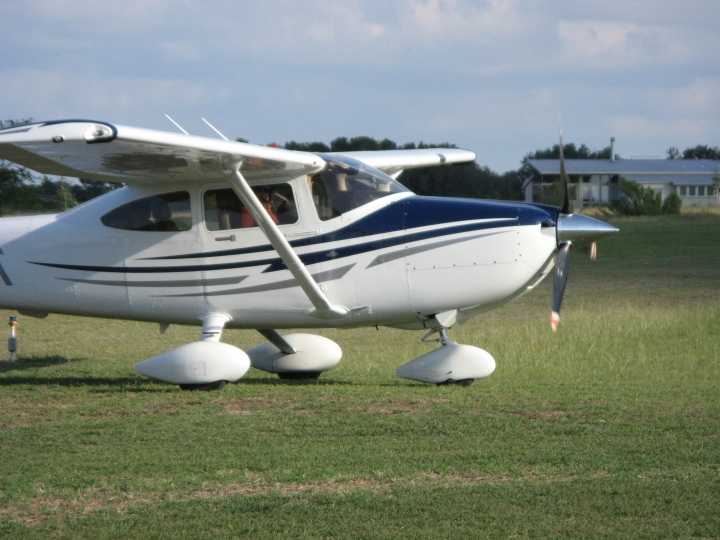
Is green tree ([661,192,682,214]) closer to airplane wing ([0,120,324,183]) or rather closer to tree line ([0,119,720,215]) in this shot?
tree line ([0,119,720,215])

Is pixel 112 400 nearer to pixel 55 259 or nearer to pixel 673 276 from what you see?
pixel 55 259

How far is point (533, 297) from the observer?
881 inches

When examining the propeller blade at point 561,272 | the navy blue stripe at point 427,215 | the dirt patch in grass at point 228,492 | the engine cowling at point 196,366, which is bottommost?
the dirt patch in grass at point 228,492

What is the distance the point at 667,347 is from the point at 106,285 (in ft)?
28.9

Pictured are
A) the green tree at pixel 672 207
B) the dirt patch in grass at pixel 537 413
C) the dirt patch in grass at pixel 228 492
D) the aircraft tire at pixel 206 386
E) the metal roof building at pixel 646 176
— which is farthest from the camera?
the metal roof building at pixel 646 176

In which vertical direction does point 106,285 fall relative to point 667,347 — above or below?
above

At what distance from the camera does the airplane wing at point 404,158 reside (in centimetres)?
1205

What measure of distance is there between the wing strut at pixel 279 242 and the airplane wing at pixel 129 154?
21 cm

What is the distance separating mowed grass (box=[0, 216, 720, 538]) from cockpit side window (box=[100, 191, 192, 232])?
72.3 inches

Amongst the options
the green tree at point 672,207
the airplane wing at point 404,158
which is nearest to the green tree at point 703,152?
the green tree at point 672,207

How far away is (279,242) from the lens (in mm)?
8531

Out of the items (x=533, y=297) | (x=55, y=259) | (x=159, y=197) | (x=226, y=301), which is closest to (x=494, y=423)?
(x=226, y=301)

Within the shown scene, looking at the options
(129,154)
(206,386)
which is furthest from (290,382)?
(129,154)

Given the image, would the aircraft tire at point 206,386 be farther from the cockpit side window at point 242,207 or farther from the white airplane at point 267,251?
the cockpit side window at point 242,207
